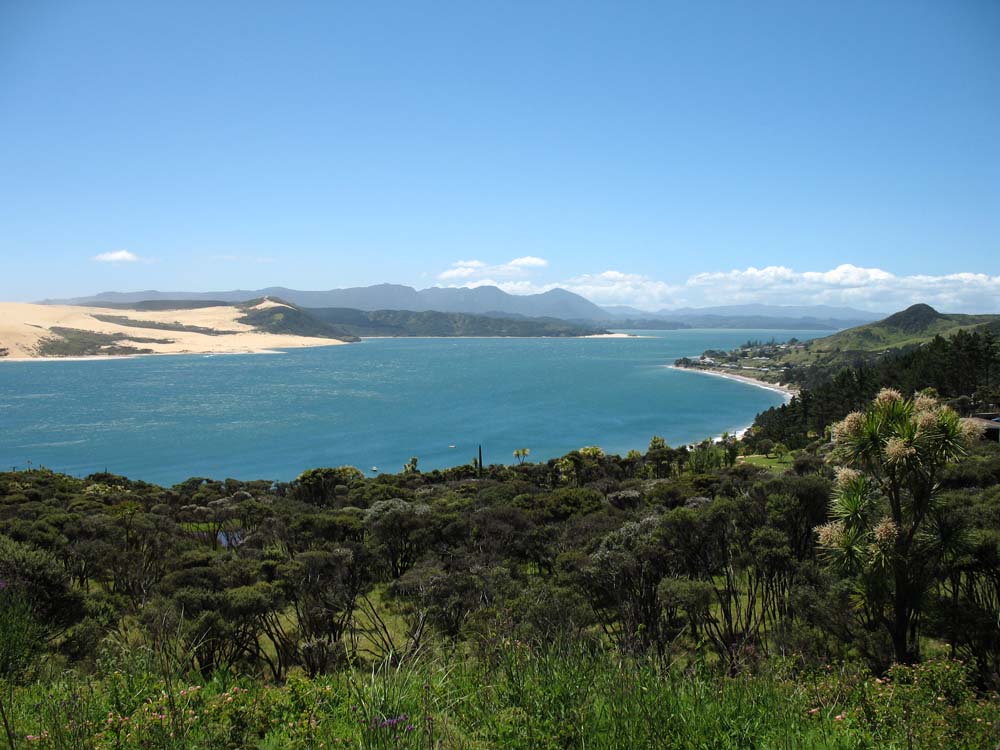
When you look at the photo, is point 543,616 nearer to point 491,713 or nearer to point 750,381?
point 491,713

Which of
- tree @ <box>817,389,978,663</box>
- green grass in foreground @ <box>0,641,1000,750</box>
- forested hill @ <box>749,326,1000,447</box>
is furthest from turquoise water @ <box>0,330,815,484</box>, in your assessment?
green grass in foreground @ <box>0,641,1000,750</box>

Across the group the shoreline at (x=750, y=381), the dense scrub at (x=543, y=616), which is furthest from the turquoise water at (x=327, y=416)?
the dense scrub at (x=543, y=616)

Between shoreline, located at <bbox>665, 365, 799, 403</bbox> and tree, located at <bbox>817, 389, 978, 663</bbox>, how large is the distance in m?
122

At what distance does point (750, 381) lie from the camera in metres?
161

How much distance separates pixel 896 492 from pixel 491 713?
8.91 meters

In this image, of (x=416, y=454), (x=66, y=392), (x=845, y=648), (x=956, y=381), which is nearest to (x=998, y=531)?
(x=845, y=648)

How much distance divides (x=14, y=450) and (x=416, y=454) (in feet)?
181

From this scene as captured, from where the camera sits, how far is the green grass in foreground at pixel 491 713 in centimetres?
475

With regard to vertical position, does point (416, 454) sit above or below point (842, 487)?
below

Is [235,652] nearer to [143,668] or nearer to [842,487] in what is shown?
[143,668]

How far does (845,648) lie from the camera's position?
39.9ft

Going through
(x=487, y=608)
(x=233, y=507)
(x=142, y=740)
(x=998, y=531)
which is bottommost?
(x=233, y=507)

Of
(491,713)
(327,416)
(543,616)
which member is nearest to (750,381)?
(327,416)

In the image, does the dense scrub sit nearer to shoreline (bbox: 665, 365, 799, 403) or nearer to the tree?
the tree
